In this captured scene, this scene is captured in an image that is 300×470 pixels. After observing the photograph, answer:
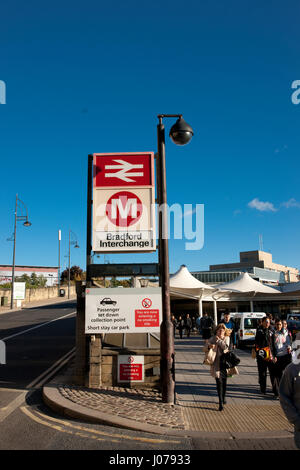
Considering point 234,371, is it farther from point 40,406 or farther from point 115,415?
point 40,406

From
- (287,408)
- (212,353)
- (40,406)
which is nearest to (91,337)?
(40,406)

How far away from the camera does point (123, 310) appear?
8.16 m

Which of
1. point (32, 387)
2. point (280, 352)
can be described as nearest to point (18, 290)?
point (32, 387)

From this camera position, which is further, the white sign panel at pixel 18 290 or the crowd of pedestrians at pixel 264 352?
the white sign panel at pixel 18 290

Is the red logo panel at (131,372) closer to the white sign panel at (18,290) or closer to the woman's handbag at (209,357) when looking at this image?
the woman's handbag at (209,357)

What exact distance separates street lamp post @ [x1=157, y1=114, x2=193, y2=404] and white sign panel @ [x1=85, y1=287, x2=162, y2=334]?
0.61 metres

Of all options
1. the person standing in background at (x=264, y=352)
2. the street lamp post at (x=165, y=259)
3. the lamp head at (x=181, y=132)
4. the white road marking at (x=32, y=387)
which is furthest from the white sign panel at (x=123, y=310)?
the lamp head at (x=181, y=132)

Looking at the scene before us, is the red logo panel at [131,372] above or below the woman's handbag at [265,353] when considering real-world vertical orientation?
below

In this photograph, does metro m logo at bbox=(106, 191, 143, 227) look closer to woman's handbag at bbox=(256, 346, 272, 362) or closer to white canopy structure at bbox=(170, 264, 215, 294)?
woman's handbag at bbox=(256, 346, 272, 362)

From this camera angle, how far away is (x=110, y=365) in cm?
826

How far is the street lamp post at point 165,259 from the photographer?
23.5 ft

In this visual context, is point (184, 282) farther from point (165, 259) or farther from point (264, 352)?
point (165, 259)

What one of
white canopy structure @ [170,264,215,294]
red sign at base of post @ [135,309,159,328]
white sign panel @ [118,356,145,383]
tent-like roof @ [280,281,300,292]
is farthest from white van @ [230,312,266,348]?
tent-like roof @ [280,281,300,292]

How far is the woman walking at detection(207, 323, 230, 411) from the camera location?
6852 millimetres
